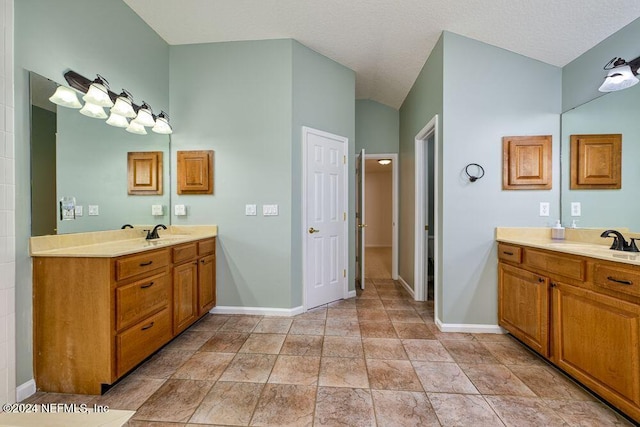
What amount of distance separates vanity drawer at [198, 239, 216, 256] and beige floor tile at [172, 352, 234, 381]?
0.97m

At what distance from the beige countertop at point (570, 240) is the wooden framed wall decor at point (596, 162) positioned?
1.26 ft

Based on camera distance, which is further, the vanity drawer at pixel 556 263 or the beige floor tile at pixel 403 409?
the vanity drawer at pixel 556 263

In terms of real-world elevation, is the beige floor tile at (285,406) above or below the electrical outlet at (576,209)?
below

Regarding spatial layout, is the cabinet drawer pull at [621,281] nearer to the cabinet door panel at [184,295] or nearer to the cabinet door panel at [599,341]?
the cabinet door panel at [599,341]

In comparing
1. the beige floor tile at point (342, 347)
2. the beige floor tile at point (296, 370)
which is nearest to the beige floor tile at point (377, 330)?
the beige floor tile at point (342, 347)

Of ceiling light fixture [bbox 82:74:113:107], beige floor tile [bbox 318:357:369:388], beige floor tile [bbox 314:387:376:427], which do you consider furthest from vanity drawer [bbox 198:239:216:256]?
beige floor tile [bbox 314:387:376:427]

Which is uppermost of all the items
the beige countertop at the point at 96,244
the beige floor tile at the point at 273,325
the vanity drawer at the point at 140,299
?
the beige countertop at the point at 96,244

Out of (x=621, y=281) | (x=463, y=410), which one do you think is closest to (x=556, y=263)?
(x=621, y=281)

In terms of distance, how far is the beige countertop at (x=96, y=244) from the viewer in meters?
1.78

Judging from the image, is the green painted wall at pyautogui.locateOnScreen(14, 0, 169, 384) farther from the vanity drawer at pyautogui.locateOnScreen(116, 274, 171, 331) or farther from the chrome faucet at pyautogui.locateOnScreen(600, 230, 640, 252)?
the chrome faucet at pyautogui.locateOnScreen(600, 230, 640, 252)

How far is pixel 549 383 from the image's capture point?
1896mm

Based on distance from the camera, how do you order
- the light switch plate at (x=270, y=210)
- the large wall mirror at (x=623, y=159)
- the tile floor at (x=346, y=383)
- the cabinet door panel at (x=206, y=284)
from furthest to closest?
the light switch plate at (x=270, y=210) < the cabinet door panel at (x=206, y=284) < the large wall mirror at (x=623, y=159) < the tile floor at (x=346, y=383)

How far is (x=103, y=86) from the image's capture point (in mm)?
2195

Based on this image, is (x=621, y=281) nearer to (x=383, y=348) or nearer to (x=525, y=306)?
(x=525, y=306)
